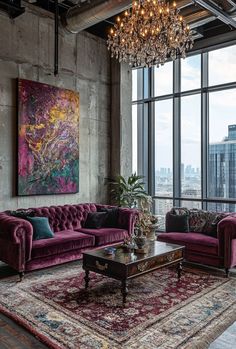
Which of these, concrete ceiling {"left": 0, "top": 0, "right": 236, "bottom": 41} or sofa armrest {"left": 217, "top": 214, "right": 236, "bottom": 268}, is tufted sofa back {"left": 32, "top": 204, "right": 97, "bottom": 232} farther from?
concrete ceiling {"left": 0, "top": 0, "right": 236, "bottom": 41}

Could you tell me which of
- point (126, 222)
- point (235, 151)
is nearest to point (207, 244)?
point (126, 222)

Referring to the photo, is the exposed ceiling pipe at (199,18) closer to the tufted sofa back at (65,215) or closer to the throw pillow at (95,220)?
the throw pillow at (95,220)

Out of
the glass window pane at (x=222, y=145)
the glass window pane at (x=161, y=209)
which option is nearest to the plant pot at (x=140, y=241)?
the glass window pane at (x=222, y=145)

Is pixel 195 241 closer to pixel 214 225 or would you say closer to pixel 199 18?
pixel 214 225

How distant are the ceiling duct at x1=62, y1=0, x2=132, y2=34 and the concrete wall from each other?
0.47m

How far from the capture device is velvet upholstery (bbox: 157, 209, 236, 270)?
4.79 m

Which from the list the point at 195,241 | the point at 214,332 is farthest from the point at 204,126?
the point at 214,332

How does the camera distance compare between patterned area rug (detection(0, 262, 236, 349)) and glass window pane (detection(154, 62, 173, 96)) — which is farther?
glass window pane (detection(154, 62, 173, 96))

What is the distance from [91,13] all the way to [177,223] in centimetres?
408

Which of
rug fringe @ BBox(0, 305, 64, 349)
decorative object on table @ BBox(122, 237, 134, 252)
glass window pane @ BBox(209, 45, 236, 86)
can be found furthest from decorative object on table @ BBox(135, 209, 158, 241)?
glass window pane @ BBox(209, 45, 236, 86)

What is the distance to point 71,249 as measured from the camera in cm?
529

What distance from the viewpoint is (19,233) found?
4.62 metres

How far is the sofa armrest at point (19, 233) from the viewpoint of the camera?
4594mm

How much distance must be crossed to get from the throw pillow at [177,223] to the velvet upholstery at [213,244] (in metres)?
0.25
